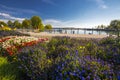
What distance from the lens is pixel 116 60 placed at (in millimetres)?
4594

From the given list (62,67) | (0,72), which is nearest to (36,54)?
(0,72)

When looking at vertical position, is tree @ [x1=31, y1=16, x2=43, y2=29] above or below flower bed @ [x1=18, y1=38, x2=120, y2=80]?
above

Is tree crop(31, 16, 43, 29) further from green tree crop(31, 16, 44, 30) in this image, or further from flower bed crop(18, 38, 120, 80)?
flower bed crop(18, 38, 120, 80)

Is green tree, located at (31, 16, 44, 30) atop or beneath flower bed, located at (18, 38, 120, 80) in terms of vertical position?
atop

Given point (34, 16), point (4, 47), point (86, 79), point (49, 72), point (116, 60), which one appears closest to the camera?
point (86, 79)

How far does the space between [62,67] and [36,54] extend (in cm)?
188

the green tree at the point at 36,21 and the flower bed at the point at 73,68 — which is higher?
the green tree at the point at 36,21

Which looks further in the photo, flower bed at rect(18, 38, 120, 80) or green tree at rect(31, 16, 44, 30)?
green tree at rect(31, 16, 44, 30)

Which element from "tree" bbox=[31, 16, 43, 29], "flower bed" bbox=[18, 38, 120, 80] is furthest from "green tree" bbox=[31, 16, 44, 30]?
"flower bed" bbox=[18, 38, 120, 80]

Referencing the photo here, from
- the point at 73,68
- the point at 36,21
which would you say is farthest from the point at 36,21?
the point at 73,68

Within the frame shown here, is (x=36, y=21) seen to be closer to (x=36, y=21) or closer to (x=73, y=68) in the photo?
(x=36, y=21)

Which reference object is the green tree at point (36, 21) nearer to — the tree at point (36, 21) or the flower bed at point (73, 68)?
the tree at point (36, 21)

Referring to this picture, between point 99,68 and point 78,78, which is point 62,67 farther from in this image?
point 99,68

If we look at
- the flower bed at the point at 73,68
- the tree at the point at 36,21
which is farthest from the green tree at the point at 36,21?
the flower bed at the point at 73,68
